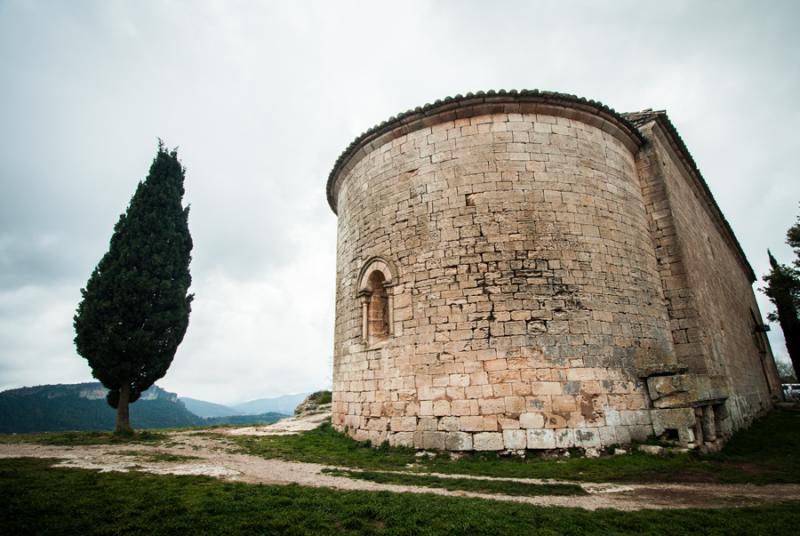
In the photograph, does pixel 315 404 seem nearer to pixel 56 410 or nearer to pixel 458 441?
pixel 458 441

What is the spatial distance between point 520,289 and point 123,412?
11.1m

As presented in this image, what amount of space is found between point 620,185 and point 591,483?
6.54 meters

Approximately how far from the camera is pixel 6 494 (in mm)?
4273

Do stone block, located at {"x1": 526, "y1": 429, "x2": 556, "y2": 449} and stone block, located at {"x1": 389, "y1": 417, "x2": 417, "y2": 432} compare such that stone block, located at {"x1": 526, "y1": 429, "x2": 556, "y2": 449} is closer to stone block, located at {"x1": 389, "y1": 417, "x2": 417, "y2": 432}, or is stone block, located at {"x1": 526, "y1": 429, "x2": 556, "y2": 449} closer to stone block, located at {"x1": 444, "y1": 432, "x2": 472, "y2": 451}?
stone block, located at {"x1": 444, "y1": 432, "x2": 472, "y2": 451}

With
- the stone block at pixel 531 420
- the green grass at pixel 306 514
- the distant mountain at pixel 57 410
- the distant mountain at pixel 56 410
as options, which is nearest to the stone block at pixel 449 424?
the stone block at pixel 531 420

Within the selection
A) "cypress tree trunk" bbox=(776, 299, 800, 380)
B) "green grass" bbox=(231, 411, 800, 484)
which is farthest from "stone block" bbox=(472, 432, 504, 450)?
"cypress tree trunk" bbox=(776, 299, 800, 380)

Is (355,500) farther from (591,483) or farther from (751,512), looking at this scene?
(751,512)

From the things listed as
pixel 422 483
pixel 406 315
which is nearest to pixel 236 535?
pixel 422 483

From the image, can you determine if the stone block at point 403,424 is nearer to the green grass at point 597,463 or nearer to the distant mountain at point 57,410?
Answer: the green grass at point 597,463

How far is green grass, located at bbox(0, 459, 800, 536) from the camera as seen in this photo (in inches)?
140

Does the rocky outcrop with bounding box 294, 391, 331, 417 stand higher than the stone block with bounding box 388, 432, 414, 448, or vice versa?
the rocky outcrop with bounding box 294, 391, 331, 417

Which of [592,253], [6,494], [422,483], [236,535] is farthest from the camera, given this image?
[592,253]

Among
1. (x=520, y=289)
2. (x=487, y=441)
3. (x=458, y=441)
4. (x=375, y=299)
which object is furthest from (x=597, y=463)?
(x=375, y=299)

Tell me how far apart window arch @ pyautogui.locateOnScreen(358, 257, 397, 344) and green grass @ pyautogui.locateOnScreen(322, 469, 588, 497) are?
3.32 m
